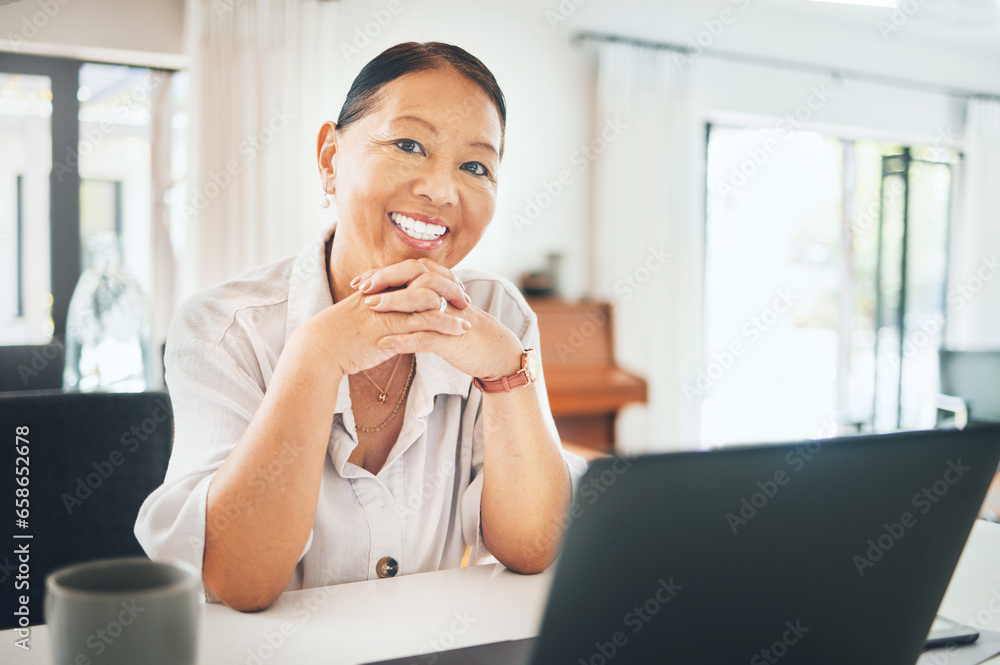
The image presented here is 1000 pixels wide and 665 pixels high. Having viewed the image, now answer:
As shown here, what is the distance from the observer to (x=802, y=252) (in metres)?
5.48

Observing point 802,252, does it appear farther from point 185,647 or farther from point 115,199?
point 185,647

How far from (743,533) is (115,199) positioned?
423 cm

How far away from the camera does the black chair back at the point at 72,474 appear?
42.5 inches

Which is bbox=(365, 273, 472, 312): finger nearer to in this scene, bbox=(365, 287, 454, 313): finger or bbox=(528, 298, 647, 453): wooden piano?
bbox=(365, 287, 454, 313): finger

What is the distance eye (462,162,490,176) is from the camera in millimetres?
1147

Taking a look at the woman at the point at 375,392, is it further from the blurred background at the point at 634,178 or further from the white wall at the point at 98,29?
the white wall at the point at 98,29

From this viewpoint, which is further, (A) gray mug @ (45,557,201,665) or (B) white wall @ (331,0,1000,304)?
(B) white wall @ (331,0,1000,304)

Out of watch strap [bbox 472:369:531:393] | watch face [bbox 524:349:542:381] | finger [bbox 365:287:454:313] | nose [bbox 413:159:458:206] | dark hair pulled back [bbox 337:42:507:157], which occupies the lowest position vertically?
watch strap [bbox 472:369:531:393]

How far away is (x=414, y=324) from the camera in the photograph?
104 centimetres

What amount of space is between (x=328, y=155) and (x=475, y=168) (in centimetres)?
27

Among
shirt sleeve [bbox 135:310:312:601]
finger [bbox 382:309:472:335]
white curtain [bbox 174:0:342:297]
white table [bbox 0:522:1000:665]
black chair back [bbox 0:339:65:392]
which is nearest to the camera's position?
white table [bbox 0:522:1000:665]

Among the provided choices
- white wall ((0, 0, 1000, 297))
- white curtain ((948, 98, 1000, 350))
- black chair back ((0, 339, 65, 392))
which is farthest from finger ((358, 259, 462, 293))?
white curtain ((948, 98, 1000, 350))

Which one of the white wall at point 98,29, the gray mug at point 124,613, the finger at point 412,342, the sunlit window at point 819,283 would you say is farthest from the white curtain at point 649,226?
the gray mug at point 124,613

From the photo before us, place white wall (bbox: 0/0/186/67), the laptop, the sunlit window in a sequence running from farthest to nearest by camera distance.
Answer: the sunlit window
white wall (bbox: 0/0/186/67)
the laptop
